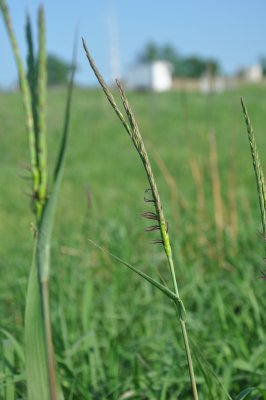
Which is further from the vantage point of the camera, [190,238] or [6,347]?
[190,238]

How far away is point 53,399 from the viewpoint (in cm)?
61

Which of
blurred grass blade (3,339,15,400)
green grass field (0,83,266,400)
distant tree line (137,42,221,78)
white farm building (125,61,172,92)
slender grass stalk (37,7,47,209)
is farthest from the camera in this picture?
distant tree line (137,42,221,78)

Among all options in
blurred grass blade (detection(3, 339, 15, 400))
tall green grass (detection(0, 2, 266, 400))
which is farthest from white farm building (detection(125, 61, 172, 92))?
blurred grass blade (detection(3, 339, 15, 400))

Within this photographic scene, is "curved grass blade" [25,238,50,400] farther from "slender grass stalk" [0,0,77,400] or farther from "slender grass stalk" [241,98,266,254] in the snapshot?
"slender grass stalk" [241,98,266,254]

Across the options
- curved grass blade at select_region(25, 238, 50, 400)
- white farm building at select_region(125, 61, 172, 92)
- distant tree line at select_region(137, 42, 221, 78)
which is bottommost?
curved grass blade at select_region(25, 238, 50, 400)

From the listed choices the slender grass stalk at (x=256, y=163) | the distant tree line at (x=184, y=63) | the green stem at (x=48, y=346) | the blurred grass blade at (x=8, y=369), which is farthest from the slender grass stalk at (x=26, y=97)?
the distant tree line at (x=184, y=63)

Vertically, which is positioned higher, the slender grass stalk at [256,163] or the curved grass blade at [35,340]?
the slender grass stalk at [256,163]

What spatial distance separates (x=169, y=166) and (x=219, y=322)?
7.74 m

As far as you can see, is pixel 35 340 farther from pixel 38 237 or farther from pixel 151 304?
pixel 151 304

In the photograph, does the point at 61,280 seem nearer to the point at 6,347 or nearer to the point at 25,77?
the point at 6,347

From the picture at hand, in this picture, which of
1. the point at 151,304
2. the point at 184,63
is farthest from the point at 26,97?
the point at 184,63

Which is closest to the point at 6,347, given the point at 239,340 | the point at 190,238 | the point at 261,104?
the point at 239,340

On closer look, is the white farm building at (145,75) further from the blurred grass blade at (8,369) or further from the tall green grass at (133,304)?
the blurred grass blade at (8,369)

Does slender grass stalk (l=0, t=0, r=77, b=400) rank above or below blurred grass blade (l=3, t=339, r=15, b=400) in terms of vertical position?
above
